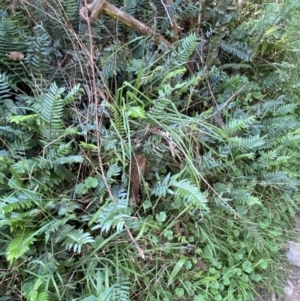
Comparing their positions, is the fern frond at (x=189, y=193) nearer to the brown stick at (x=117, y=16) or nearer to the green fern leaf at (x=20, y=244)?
the green fern leaf at (x=20, y=244)

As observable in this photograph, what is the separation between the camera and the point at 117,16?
93.2 inches

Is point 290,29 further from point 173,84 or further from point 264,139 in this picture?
point 173,84

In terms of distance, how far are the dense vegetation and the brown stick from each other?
51 millimetres

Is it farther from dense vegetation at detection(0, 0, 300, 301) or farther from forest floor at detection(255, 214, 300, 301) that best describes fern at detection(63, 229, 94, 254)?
forest floor at detection(255, 214, 300, 301)

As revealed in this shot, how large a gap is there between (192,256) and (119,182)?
1.86ft

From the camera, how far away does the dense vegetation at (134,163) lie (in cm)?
189

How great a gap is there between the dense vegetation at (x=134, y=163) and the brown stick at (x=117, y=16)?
5 centimetres

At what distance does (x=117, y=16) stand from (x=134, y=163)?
93cm

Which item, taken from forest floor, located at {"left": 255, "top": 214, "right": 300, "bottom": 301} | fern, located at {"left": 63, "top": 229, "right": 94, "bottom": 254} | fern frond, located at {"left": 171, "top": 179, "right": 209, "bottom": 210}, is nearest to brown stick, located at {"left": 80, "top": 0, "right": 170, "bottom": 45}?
fern frond, located at {"left": 171, "top": 179, "right": 209, "bottom": 210}

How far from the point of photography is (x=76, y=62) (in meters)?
2.25

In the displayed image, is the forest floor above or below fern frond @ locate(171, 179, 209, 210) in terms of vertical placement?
below

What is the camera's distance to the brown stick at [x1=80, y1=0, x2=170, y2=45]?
2.23 meters

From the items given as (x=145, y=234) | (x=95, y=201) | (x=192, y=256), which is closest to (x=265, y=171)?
(x=192, y=256)

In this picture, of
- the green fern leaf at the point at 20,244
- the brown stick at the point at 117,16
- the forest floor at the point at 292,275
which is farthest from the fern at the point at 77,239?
the brown stick at the point at 117,16
